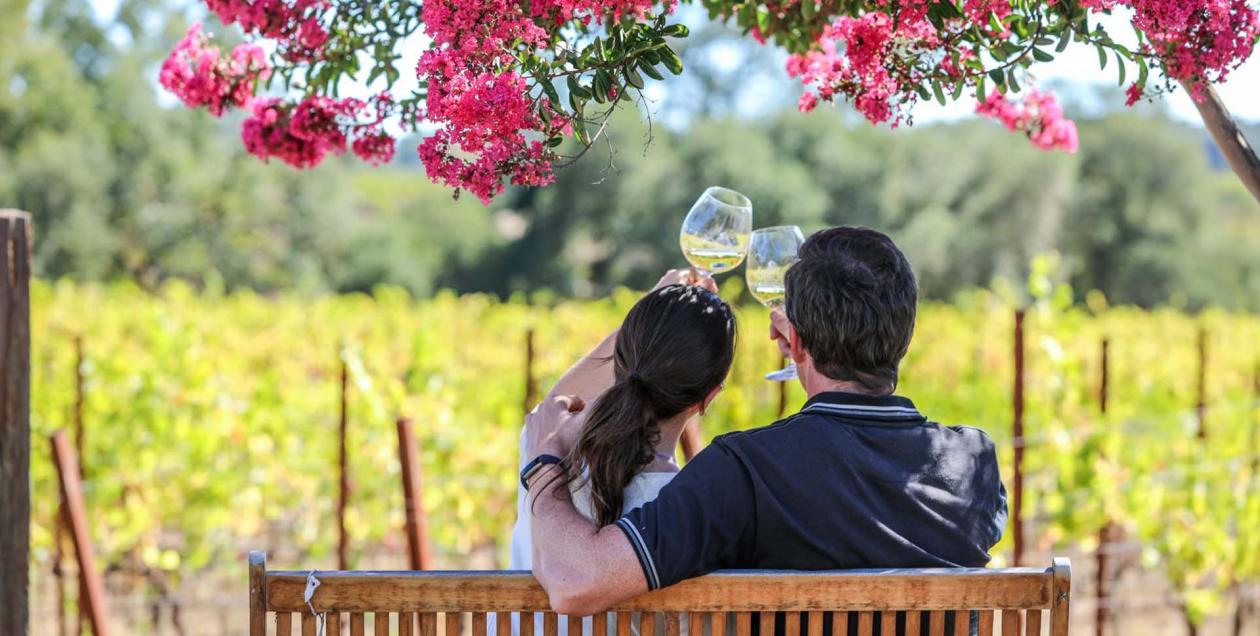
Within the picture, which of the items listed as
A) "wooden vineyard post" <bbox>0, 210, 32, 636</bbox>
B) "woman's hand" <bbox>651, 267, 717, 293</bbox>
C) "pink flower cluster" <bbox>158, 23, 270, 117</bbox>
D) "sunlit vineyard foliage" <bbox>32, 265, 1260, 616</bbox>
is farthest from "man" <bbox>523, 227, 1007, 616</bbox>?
"sunlit vineyard foliage" <bbox>32, 265, 1260, 616</bbox>

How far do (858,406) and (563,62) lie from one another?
0.59m

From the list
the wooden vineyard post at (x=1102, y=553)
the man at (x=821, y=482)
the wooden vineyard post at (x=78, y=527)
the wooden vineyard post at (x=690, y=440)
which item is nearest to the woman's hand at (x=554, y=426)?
the man at (x=821, y=482)

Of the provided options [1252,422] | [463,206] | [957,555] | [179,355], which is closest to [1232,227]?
[463,206]

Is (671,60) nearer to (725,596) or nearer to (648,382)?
(648,382)

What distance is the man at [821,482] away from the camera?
148 centimetres

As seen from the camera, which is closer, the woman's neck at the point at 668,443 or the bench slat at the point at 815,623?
the bench slat at the point at 815,623

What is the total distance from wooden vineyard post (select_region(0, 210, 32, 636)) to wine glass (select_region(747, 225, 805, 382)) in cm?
132

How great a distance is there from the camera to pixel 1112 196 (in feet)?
96.1

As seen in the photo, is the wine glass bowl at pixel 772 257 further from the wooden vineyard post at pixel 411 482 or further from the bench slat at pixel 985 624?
the wooden vineyard post at pixel 411 482

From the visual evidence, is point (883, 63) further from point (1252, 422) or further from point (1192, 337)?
point (1192, 337)

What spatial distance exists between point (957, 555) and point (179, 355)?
167 inches

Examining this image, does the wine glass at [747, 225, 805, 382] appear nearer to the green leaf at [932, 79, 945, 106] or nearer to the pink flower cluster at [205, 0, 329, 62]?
the green leaf at [932, 79, 945, 106]

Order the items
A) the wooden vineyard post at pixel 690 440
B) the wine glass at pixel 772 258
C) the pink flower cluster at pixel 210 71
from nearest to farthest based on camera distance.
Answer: the wine glass at pixel 772 258 → the pink flower cluster at pixel 210 71 → the wooden vineyard post at pixel 690 440

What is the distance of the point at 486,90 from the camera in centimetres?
162
